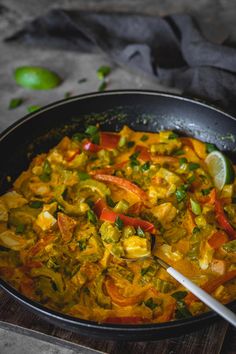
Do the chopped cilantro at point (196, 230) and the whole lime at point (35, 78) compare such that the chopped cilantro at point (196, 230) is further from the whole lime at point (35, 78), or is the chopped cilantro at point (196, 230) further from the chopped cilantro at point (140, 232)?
the whole lime at point (35, 78)

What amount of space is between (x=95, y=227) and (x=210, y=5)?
154 inches

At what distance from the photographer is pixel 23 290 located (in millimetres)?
3006

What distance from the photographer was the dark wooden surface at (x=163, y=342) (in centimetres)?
291

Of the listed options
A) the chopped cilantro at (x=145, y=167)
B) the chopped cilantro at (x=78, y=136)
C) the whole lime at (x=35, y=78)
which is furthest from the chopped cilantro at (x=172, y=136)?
the whole lime at (x=35, y=78)

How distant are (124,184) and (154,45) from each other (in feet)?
6.85

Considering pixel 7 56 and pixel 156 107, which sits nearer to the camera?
pixel 156 107

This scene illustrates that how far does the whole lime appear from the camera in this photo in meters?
5.14

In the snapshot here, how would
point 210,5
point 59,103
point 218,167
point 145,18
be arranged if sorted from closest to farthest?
point 218,167, point 59,103, point 145,18, point 210,5

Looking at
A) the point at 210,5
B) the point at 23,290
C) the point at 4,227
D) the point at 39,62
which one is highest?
the point at 210,5

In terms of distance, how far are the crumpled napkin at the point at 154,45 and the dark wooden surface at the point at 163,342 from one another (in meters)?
2.06

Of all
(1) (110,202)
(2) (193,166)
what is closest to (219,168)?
(2) (193,166)

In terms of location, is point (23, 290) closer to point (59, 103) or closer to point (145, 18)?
point (59, 103)

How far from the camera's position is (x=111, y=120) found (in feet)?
Answer: 13.8

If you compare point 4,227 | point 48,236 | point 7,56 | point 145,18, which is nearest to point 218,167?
point 48,236
